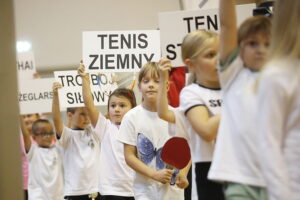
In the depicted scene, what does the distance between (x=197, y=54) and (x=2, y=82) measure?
0.80 meters

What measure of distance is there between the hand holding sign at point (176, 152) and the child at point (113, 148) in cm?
89

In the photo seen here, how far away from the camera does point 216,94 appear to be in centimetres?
188

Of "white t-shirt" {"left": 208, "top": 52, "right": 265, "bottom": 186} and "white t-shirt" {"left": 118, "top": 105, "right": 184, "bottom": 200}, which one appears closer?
"white t-shirt" {"left": 208, "top": 52, "right": 265, "bottom": 186}

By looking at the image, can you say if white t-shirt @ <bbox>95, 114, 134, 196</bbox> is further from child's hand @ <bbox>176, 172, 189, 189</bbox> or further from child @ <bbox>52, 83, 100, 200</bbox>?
child's hand @ <bbox>176, 172, 189, 189</bbox>

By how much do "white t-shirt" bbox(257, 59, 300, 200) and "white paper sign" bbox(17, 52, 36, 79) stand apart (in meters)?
4.01

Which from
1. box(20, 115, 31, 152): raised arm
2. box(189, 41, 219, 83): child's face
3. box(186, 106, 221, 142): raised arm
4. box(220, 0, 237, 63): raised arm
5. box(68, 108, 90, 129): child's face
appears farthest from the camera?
box(20, 115, 31, 152): raised arm

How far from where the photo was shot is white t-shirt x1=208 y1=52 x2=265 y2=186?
4.61ft

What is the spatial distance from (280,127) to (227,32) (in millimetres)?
372

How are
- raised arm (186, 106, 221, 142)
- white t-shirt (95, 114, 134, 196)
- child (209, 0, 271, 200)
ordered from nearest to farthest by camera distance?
child (209, 0, 271, 200) < raised arm (186, 106, 221, 142) < white t-shirt (95, 114, 134, 196)

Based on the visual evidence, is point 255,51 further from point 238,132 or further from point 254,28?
point 238,132

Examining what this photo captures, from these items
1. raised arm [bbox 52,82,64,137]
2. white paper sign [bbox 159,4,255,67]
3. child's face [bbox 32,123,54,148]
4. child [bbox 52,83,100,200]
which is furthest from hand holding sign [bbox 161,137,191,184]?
child's face [bbox 32,123,54,148]

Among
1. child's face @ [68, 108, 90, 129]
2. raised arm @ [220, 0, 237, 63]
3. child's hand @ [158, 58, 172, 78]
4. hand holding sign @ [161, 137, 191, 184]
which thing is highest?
raised arm @ [220, 0, 237, 63]

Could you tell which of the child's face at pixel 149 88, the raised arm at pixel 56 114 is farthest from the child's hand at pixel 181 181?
the raised arm at pixel 56 114

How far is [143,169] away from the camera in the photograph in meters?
2.53
